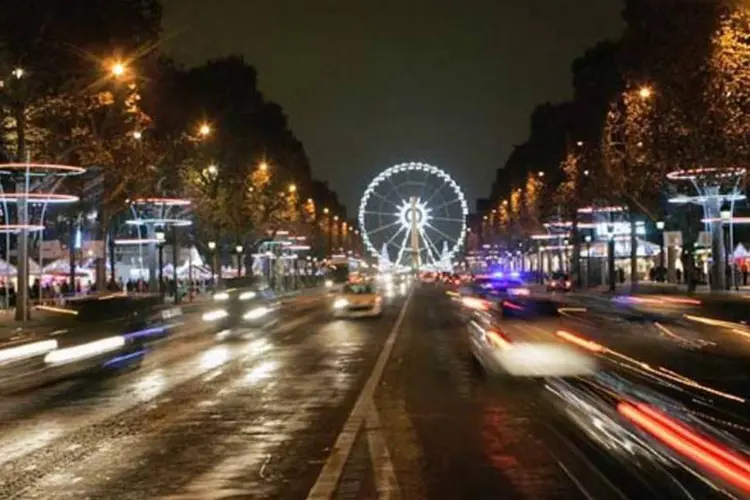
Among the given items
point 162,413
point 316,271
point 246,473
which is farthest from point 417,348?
point 316,271

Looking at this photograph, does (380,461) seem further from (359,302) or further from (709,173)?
(709,173)

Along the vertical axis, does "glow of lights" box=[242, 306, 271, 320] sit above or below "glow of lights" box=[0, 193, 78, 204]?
below

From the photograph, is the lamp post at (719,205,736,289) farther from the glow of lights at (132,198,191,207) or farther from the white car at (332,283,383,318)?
the glow of lights at (132,198,191,207)

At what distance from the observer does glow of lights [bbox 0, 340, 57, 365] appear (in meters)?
28.6

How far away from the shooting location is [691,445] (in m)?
9.76

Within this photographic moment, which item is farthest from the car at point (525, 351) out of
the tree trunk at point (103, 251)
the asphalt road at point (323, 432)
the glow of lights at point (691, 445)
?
the tree trunk at point (103, 251)

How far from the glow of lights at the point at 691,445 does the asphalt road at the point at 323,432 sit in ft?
1.19

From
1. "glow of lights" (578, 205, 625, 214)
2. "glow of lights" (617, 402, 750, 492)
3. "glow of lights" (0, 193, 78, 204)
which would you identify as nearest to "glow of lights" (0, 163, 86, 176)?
"glow of lights" (0, 193, 78, 204)

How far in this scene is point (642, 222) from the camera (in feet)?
323

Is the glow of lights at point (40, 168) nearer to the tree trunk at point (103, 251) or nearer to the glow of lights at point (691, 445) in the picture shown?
the tree trunk at point (103, 251)

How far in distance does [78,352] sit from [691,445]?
2120cm

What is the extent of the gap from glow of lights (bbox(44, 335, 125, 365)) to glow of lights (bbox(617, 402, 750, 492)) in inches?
716

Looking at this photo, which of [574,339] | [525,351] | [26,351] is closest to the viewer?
[574,339]

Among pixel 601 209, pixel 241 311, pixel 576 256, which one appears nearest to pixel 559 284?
pixel 601 209
